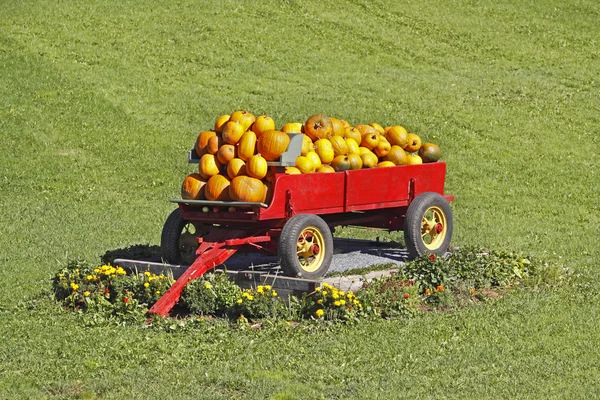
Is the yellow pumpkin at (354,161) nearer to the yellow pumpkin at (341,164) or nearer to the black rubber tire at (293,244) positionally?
the yellow pumpkin at (341,164)

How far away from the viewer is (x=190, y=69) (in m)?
26.2

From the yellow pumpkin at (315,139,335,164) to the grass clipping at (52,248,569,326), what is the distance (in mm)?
1404

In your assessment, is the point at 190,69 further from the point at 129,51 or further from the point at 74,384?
the point at 74,384

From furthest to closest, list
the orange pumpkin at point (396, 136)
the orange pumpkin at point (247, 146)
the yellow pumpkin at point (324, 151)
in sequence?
the orange pumpkin at point (396, 136) → the yellow pumpkin at point (324, 151) → the orange pumpkin at point (247, 146)

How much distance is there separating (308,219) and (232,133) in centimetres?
123

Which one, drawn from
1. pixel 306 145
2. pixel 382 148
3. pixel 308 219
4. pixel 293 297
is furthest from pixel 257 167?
pixel 382 148

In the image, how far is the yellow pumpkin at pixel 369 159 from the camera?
1158 centimetres

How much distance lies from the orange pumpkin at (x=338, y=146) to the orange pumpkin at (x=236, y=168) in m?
1.21

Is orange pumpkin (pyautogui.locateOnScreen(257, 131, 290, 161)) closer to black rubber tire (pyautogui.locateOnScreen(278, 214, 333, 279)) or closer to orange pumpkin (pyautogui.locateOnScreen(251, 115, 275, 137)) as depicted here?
orange pumpkin (pyautogui.locateOnScreen(251, 115, 275, 137))

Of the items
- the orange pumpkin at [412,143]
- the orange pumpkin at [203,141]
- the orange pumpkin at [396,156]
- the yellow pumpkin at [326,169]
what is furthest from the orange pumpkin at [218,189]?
the orange pumpkin at [412,143]

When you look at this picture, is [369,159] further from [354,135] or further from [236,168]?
[236,168]

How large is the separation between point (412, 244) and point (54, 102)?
13.7 metres

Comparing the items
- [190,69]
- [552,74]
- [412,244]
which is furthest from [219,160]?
[552,74]

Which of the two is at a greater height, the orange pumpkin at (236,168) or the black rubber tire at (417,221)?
the orange pumpkin at (236,168)
